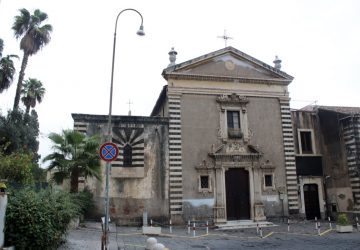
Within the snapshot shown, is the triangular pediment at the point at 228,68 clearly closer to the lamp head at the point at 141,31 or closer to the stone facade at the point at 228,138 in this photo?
the stone facade at the point at 228,138

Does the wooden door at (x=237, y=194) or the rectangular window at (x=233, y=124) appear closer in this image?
the wooden door at (x=237, y=194)

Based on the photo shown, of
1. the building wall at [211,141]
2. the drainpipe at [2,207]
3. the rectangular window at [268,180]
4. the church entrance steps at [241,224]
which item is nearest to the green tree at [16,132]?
the building wall at [211,141]

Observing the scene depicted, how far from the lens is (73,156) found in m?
18.1

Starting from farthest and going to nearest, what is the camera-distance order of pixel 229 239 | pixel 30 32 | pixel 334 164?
pixel 30 32 → pixel 334 164 → pixel 229 239

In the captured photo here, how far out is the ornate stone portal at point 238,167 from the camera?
22422 mm

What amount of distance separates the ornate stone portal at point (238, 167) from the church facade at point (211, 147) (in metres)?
0.06

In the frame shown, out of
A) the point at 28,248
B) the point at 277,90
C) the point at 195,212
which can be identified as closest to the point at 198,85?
the point at 277,90

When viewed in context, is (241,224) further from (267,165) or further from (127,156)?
(127,156)

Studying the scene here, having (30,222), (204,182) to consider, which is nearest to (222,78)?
(204,182)

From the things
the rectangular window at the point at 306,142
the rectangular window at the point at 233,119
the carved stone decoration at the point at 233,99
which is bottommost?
the rectangular window at the point at 306,142

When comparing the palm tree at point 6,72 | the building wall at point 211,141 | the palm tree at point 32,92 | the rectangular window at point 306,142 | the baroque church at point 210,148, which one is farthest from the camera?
the palm tree at point 32,92

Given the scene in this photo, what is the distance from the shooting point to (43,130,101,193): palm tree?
58.7 feet

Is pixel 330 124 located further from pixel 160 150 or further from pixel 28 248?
pixel 28 248

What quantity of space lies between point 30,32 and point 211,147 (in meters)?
17.0
